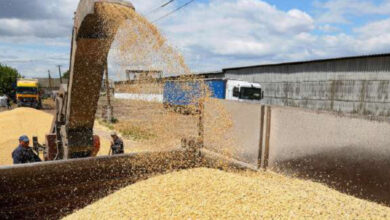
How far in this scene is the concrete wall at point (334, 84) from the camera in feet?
45.1

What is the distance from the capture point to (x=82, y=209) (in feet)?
10.9

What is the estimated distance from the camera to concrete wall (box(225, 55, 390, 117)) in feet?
45.1

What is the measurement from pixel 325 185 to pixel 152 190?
278 cm

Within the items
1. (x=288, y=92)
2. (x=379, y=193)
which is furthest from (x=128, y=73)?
(x=288, y=92)

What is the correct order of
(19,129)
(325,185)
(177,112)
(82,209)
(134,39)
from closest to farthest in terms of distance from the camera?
(82,209)
(134,39)
(325,185)
(177,112)
(19,129)

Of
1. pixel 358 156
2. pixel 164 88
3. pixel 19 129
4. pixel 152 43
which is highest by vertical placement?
pixel 152 43

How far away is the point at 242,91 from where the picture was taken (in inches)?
650

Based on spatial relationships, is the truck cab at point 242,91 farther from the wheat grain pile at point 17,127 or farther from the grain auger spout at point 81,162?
the grain auger spout at point 81,162

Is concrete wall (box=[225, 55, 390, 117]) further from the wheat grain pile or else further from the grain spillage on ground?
the wheat grain pile

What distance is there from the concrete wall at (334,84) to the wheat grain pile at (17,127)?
44.6 feet

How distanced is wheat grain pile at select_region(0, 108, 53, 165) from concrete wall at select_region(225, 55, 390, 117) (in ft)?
44.6

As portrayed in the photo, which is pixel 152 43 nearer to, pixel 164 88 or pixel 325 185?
pixel 164 88

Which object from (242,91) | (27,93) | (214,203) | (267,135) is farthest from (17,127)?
(27,93)

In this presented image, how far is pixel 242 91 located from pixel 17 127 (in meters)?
10.9
